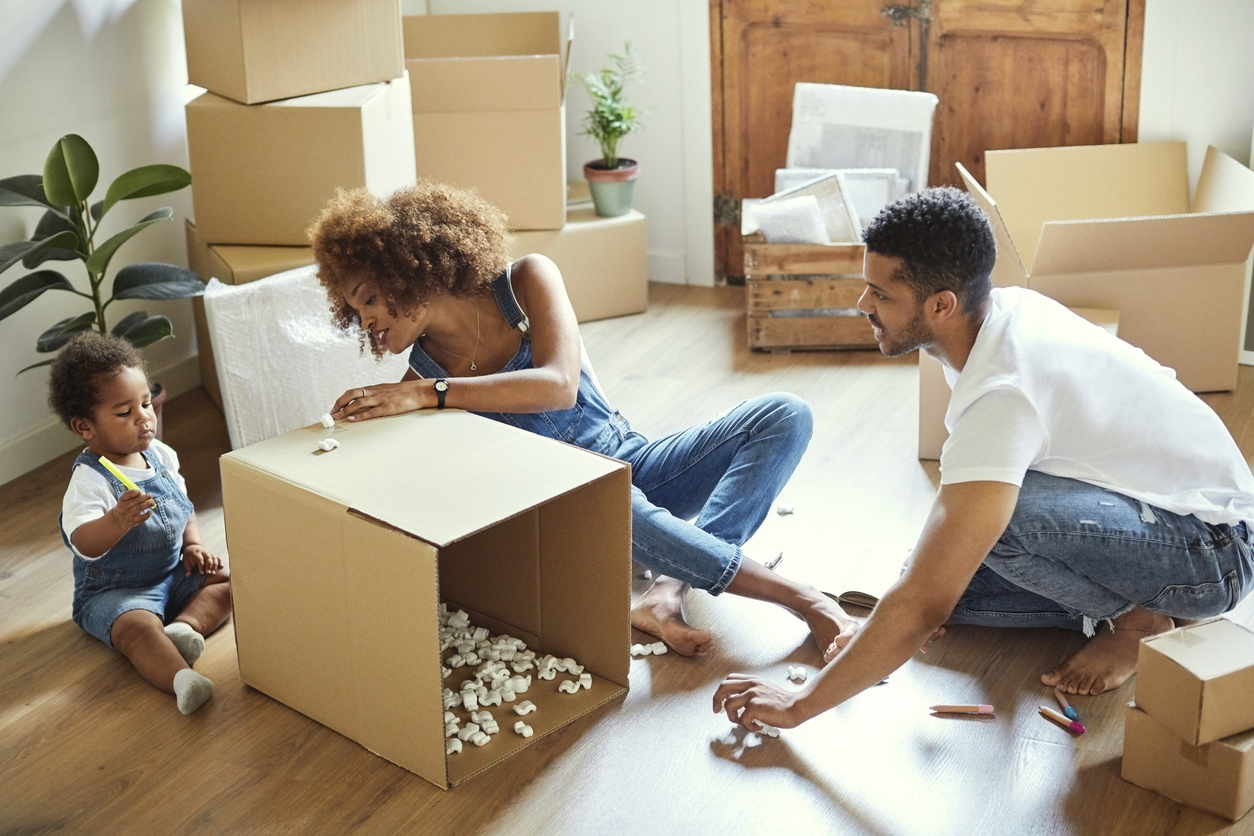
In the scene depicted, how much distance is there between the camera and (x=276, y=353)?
8.86 feet

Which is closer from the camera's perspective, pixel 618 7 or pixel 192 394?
pixel 192 394

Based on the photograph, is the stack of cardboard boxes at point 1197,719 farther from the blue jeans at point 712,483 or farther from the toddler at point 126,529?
the toddler at point 126,529

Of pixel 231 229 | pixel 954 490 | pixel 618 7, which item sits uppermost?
pixel 618 7

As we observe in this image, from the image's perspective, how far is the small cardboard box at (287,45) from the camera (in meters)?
2.86

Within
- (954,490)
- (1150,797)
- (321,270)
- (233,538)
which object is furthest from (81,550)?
(1150,797)

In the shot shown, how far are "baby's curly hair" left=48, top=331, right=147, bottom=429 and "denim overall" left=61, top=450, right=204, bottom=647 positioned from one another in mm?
84

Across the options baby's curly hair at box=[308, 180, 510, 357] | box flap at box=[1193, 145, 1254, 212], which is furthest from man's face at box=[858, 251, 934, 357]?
box flap at box=[1193, 145, 1254, 212]

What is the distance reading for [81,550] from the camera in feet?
6.90

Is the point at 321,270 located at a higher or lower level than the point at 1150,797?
higher

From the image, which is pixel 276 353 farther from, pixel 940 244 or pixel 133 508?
pixel 940 244

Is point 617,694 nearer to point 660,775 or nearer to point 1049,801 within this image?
point 660,775

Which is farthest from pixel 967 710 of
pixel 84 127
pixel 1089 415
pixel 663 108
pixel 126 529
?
pixel 663 108

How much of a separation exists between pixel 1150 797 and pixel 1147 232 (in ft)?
5.03

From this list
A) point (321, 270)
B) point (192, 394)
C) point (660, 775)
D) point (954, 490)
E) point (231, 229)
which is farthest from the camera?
point (192, 394)
